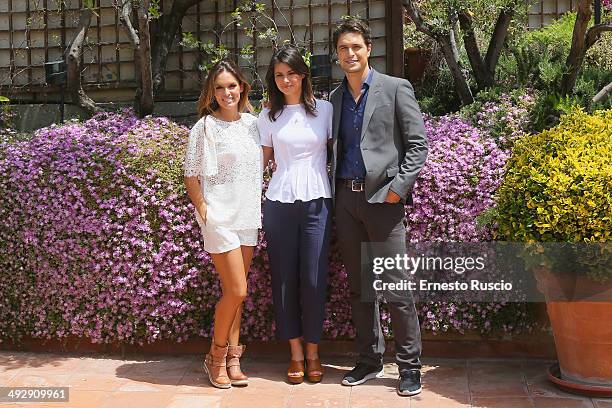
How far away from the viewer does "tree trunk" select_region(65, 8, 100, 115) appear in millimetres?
6582

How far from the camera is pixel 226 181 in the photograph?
14.6ft

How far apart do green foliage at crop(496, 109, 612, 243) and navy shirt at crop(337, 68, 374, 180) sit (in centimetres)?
81

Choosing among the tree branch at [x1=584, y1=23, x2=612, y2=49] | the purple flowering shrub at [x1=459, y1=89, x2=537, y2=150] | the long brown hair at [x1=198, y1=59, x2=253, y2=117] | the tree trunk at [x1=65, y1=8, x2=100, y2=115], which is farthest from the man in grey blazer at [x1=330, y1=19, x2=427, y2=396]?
the tree trunk at [x1=65, y1=8, x2=100, y2=115]

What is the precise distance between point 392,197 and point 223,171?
937 mm

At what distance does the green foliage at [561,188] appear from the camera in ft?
13.2

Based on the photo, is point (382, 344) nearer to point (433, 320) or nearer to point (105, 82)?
point (433, 320)

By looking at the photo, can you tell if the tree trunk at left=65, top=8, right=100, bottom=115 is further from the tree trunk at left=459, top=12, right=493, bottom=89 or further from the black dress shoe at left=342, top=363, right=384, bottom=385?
the black dress shoe at left=342, top=363, right=384, bottom=385

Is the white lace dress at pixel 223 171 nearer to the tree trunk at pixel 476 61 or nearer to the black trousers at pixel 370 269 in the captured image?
the black trousers at pixel 370 269

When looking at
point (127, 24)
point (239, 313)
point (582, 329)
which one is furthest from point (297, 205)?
point (127, 24)

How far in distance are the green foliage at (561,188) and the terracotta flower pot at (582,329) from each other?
0.89 ft

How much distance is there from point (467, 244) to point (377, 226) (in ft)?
2.47

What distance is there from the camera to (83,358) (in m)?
5.22

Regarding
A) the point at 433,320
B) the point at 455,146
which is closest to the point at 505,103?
the point at 455,146

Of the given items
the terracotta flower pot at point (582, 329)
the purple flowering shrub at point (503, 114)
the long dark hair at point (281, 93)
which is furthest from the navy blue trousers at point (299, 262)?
the purple flowering shrub at point (503, 114)
